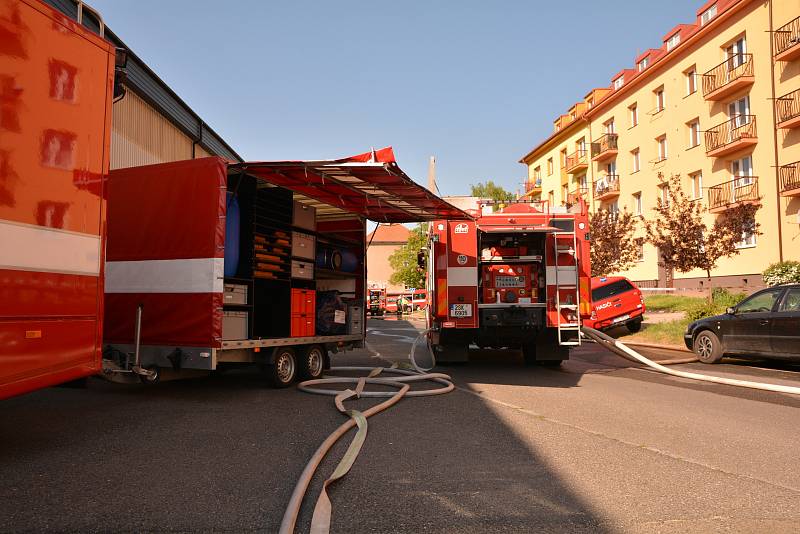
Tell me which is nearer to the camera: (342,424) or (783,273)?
(342,424)

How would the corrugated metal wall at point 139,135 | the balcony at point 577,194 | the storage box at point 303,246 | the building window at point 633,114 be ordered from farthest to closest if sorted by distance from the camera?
the balcony at point 577,194, the building window at point 633,114, the corrugated metal wall at point 139,135, the storage box at point 303,246

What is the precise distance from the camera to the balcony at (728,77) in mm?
24859

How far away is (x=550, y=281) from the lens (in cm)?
1073

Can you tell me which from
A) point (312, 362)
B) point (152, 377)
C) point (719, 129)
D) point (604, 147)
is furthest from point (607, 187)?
point (152, 377)

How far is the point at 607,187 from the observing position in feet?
118

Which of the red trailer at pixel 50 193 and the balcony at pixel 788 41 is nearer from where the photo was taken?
the red trailer at pixel 50 193

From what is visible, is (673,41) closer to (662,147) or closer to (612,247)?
(662,147)

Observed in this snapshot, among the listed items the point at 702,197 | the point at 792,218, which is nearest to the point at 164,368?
the point at 792,218

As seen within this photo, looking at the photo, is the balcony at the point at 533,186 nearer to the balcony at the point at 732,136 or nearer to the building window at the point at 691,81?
the building window at the point at 691,81

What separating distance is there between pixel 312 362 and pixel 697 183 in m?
25.8

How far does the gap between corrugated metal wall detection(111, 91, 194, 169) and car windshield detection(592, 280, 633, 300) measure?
12.6 meters

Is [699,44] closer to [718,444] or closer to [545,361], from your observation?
[545,361]

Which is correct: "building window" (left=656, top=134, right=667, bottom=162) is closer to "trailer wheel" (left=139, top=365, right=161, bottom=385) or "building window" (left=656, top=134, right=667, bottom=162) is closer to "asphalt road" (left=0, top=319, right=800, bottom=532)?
"asphalt road" (left=0, top=319, right=800, bottom=532)

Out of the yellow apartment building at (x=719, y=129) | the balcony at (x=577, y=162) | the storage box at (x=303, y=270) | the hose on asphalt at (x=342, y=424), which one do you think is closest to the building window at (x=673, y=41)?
the yellow apartment building at (x=719, y=129)
